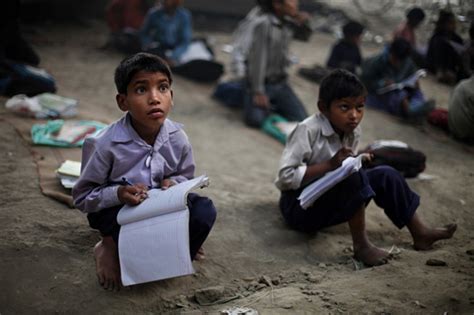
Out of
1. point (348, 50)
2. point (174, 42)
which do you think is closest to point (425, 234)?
point (348, 50)

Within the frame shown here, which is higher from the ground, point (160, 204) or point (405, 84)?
point (160, 204)

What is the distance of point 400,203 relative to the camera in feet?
10.7

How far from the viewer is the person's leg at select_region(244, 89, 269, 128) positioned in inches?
239

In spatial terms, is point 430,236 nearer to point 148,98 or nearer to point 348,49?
point 148,98

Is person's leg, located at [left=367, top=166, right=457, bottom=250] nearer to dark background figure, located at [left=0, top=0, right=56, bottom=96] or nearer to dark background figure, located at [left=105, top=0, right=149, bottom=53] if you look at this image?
dark background figure, located at [left=0, top=0, right=56, bottom=96]

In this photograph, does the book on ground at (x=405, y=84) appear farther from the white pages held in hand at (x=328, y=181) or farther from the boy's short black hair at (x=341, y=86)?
the white pages held in hand at (x=328, y=181)

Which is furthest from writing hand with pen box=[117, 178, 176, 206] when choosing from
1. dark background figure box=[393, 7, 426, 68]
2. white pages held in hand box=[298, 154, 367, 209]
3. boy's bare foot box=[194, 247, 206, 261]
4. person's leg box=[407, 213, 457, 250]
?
dark background figure box=[393, 7, 426, 68]

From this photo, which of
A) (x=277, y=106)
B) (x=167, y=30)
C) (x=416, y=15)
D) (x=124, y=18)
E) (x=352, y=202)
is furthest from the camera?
(x=124, y=18)

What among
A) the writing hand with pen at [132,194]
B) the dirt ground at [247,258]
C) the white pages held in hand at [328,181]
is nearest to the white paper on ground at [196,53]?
the dirt ground at [247,258]

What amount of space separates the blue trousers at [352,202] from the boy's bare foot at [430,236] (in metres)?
0.13

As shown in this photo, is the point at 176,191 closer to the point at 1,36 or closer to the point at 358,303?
the point at 358,303

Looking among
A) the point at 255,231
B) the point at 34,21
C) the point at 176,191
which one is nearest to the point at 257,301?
the point at 176,191

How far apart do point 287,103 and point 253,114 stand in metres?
0.44

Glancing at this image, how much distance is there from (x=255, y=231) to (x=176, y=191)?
1065mm
